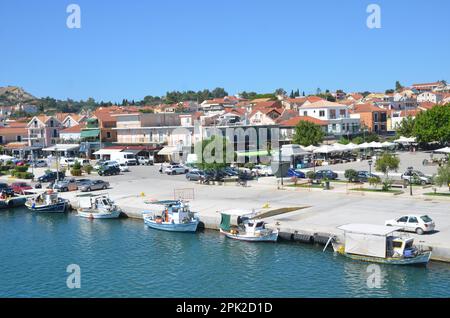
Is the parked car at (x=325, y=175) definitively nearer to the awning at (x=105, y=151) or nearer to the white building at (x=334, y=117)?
the white building at (x=334, y=117)

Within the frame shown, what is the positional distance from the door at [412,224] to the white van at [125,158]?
141ft

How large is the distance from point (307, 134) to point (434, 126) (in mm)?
15507

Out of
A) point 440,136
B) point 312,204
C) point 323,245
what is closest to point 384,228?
point 323,245

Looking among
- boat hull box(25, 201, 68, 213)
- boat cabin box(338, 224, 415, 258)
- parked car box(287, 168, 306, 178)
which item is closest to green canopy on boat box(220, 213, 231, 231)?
boat cabin box(338, 224, 415, 258)

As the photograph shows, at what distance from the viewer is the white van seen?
63303mm

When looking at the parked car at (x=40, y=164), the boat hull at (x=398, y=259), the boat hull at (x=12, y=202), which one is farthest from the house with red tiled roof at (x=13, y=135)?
the boat hull at (x=398, y=259)

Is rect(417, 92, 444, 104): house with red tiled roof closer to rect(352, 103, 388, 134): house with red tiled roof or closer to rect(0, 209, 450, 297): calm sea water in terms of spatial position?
rect(352, 103, 388, 134): house with red tiled roof

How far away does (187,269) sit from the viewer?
74.1ft

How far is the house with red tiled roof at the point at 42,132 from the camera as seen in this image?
84.2m

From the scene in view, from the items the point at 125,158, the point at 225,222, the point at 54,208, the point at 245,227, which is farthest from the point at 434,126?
the point at 54,208

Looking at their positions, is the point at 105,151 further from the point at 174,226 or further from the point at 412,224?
the point at 412,224

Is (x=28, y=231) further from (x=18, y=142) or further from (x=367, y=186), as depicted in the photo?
(x=18, y=142)

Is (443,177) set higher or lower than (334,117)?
lower

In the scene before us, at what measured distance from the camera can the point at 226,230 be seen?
27703 millimetres
